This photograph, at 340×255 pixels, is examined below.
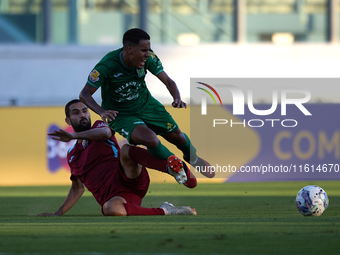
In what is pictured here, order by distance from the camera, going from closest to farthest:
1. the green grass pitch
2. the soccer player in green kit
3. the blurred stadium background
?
1. the green grass pitch
2. the soccer player in green kit
3. the blurred stadium background

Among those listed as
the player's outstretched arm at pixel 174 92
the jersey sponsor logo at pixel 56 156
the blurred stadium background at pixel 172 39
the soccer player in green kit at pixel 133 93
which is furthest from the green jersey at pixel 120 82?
the blurred stadium background at pixel 172 39

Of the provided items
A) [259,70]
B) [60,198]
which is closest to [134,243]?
[60,198]

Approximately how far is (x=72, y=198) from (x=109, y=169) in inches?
19.0

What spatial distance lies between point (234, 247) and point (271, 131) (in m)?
9.23

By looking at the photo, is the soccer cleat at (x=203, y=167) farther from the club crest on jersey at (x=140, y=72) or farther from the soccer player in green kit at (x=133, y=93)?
the club crest on jersey at (x=140, y=72)

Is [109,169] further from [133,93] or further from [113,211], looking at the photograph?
[133,93]

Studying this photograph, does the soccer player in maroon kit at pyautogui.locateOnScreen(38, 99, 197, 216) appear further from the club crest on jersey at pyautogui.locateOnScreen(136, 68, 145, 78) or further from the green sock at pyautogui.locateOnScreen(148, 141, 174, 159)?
the club crest on jersey at pyautogui.locateOnScreen(136, 68, 145, 78)

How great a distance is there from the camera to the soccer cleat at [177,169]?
18.2ft

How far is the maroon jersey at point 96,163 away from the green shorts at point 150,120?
17 centimetres

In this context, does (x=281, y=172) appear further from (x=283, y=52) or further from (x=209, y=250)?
(x=209, y=250)

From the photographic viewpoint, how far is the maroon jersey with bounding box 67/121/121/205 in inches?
238

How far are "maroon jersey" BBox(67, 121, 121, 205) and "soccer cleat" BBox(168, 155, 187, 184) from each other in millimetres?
691

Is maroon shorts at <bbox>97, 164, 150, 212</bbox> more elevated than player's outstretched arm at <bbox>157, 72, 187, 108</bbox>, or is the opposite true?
player's outstretched arm at <bbox>157, 72, 187, 108</bbox>

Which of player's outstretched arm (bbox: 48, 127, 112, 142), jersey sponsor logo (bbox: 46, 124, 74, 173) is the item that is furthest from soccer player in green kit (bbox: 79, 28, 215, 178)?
jersey sponsor logo (bbox: 46, 124, 74, 173)
